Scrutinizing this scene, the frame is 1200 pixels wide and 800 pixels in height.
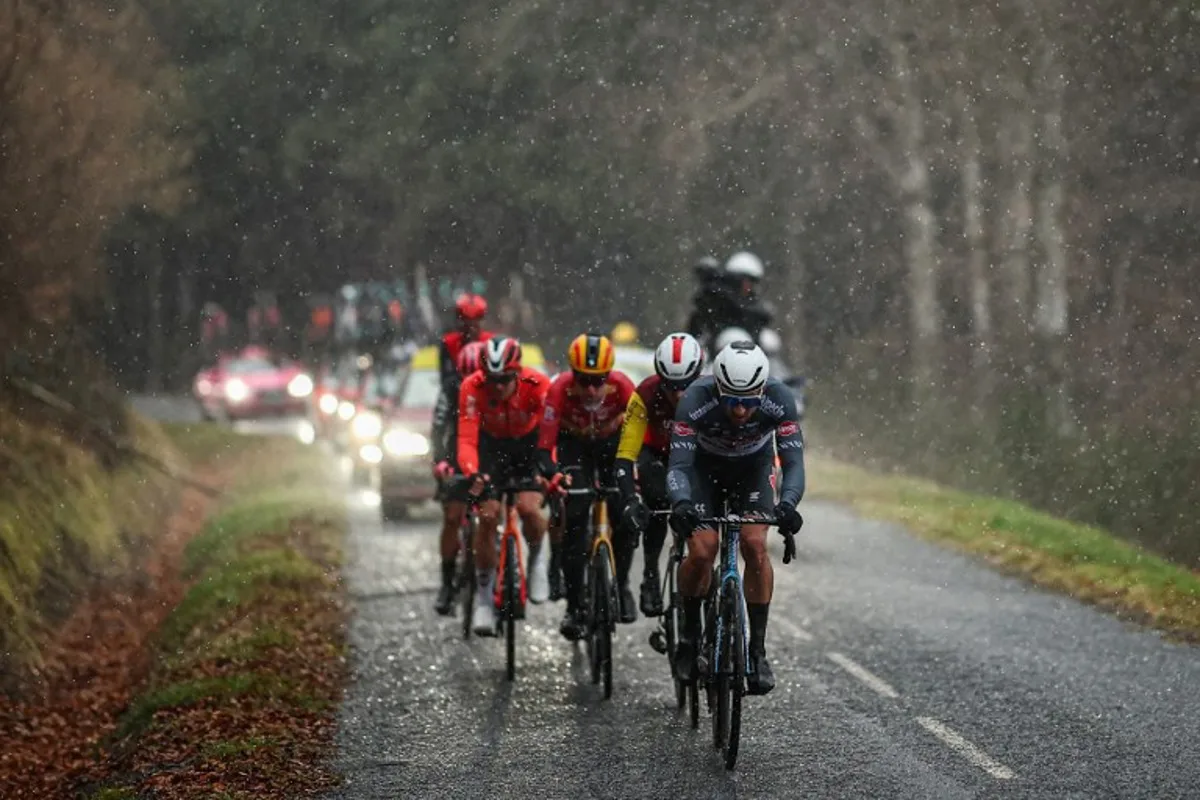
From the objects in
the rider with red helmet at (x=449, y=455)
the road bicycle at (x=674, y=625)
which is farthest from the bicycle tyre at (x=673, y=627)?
the rider with red helmet at (x=449, y=455)

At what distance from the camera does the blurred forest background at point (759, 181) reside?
22.4m

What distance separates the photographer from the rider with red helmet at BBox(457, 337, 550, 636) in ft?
38.1

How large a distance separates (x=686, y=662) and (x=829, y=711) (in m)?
0.92

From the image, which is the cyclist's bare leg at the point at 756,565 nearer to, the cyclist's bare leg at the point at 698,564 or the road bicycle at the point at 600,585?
the cyclist's bare leg at the point at 698,564

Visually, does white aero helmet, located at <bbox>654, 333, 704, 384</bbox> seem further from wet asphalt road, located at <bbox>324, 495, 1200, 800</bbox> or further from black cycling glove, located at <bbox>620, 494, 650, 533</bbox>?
wet asphalt road, located at <bbox>324, 495, 1200, 800</bbox>

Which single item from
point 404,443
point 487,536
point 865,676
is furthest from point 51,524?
point 865,676

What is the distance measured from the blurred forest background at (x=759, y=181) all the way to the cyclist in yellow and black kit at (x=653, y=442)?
9330mm

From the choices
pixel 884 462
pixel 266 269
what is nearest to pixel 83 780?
pixel 884 462

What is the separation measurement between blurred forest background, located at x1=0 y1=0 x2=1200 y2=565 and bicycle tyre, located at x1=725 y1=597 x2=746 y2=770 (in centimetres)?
1112

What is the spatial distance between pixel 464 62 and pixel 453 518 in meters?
29.1

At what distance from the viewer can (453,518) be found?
13258 mm

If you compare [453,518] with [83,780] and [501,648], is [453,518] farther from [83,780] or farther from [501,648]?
[83,780]

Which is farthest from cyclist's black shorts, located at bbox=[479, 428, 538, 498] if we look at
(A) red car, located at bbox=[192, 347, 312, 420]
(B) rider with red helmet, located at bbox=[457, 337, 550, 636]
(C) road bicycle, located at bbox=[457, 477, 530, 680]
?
(A) red car, located at bbox=[192, 347, 312, 420]

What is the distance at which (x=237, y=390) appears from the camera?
49.1m
